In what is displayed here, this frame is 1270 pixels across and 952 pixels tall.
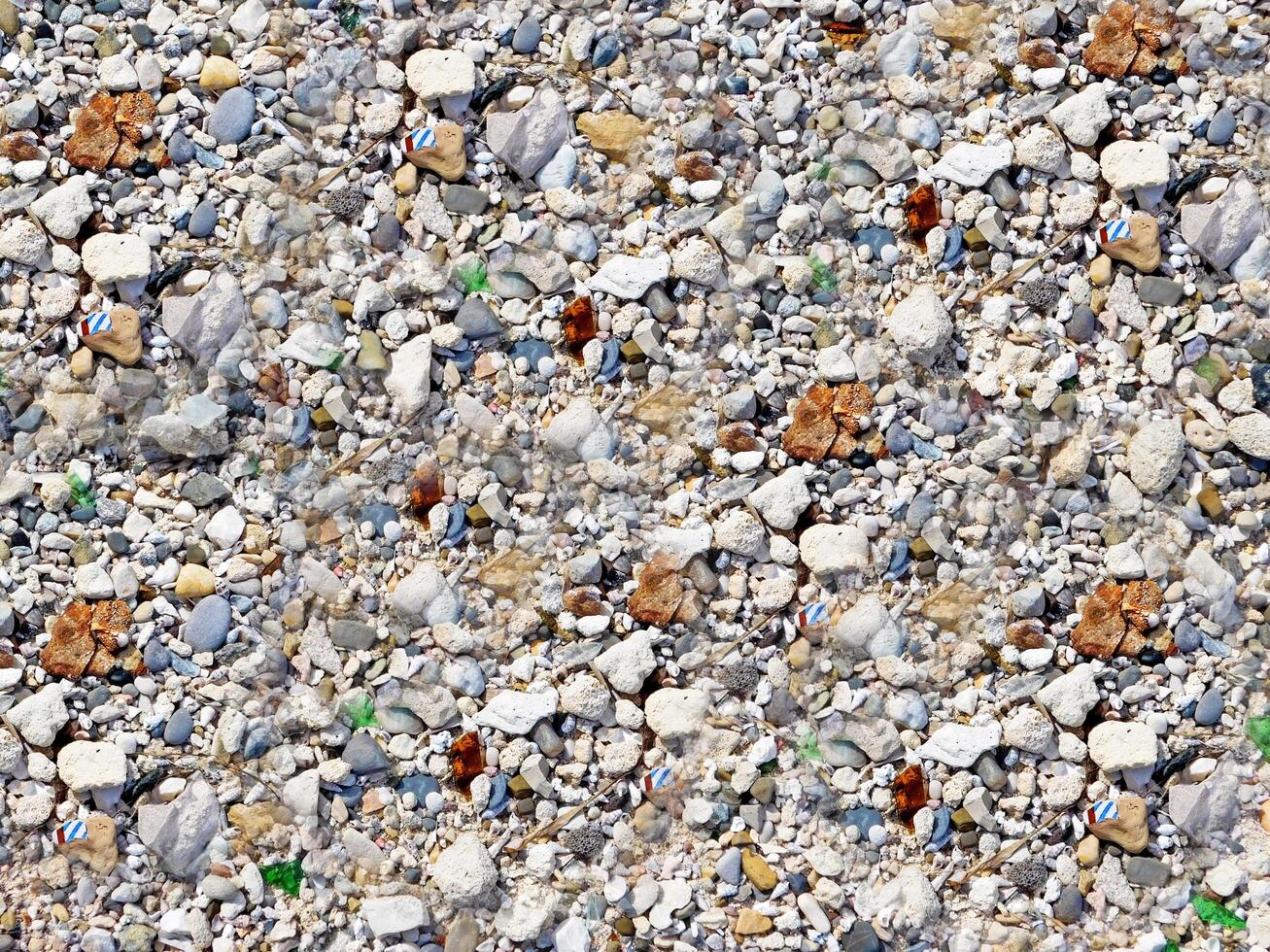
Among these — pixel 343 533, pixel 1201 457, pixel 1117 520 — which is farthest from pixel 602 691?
pixel 1201 457

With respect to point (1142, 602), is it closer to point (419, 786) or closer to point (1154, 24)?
point (1154, 24)

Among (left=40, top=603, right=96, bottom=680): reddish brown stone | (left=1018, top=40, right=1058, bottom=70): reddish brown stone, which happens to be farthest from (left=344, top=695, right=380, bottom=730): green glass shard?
(left=1018, top=40, right=1058, bottom=70): reddish brown stone

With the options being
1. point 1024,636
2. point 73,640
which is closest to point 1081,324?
point 1024,636

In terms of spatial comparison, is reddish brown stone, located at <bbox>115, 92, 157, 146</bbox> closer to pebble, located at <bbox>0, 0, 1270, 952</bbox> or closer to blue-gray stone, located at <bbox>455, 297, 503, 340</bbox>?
pebble, located at <bbox>0, 0, 1270, 952</bbox>

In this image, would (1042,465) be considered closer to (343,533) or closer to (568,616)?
(568,616)

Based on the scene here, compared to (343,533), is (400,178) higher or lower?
higher

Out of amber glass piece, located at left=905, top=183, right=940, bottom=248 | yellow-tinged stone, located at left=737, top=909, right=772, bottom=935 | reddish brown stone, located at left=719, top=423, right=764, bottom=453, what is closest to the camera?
yellow-tinged stone, located at left=737, top=909, right=772, bottom=935
